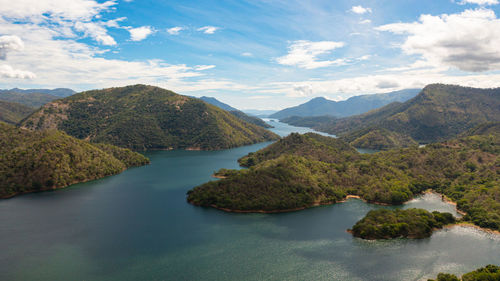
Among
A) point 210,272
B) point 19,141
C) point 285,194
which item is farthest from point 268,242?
point 19,141

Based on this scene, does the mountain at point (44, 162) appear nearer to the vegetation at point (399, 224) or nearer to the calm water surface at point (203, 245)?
the calm water surface at point (203, 245)

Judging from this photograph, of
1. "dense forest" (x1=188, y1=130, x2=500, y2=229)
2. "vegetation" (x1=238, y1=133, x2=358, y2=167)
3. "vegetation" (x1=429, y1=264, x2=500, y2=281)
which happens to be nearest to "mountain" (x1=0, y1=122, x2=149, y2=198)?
"dense forest" (x1=188, y1=130, x2=500, y2=229)

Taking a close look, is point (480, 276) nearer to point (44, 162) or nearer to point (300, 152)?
point (300, 152)

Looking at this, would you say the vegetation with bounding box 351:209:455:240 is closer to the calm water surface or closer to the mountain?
the calm water surface

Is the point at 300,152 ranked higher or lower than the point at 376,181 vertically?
higher

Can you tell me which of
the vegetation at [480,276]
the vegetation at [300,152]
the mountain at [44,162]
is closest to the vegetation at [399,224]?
the vegetation at [480,276]

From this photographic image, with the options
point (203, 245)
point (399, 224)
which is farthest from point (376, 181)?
point (203, 245)
